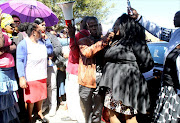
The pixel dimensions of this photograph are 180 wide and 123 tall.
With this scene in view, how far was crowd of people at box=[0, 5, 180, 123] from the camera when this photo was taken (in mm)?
1941

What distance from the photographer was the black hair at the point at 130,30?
6.41 ft

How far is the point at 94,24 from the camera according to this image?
2477 mm

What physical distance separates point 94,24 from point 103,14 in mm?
16938

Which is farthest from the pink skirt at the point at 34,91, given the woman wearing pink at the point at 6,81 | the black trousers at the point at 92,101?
the black trousers at the point at 92,101

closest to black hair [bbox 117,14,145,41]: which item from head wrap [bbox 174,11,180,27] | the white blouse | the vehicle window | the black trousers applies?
head wrap [bbox 174,11,180,27]

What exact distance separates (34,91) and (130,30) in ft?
7.14

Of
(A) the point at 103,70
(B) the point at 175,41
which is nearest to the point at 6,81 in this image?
(A) the point at 103,70

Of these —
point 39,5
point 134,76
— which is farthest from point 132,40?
point 39,5

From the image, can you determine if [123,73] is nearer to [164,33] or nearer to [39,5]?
[164,33]

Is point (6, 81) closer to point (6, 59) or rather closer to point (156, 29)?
point (6, 59)

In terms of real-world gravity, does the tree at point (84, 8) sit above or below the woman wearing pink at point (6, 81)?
above

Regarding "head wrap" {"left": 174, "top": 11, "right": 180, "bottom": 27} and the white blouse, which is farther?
the white blouse

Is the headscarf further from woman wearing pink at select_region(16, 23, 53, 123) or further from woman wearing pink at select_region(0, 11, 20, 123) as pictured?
woman wearing pink at select_region(0, 11, 20, 123)

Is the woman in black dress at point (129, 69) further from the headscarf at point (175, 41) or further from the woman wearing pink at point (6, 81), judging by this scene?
the woman wearing pink at point (6, 81)
